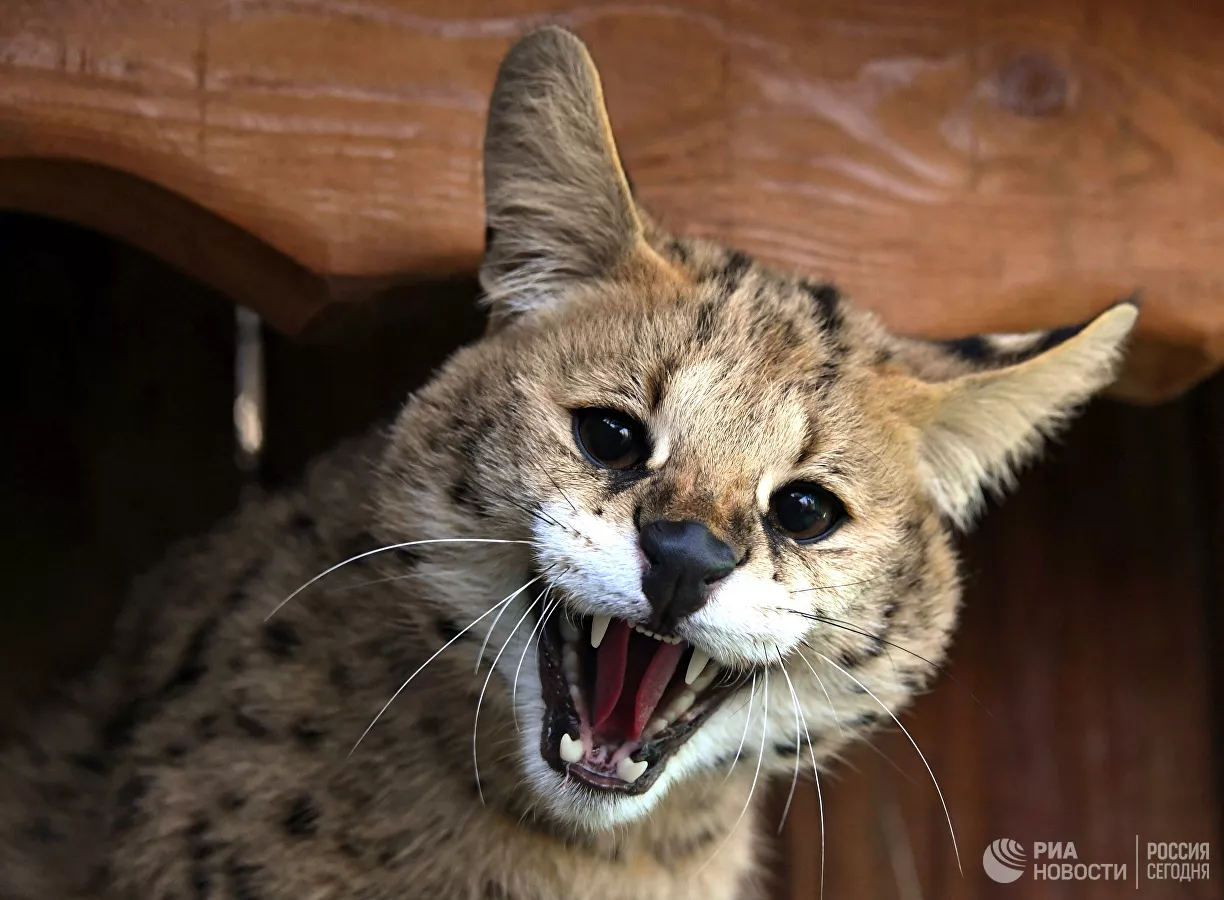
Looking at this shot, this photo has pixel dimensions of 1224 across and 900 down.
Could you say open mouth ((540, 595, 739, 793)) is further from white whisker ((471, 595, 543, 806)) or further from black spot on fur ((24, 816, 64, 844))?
black spot on fur ((24, 816, 64, 844))

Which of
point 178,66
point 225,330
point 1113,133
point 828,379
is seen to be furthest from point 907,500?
point 225,330

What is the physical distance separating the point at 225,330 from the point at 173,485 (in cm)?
32

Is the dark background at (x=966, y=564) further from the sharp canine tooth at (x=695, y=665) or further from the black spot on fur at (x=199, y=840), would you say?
the sharp canine tooth at (x=695, y=665)

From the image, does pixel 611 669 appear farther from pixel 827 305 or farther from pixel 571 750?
pixel 827 305

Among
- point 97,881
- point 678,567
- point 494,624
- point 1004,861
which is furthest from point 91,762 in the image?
point 1004,861

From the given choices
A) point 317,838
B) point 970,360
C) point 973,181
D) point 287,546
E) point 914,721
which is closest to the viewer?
point 317,838

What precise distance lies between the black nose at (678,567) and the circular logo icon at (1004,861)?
1.22 m

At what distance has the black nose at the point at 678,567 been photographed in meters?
1.24

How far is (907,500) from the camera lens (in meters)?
1.59

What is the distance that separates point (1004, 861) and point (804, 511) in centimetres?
107

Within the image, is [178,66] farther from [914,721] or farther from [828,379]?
[914,721]

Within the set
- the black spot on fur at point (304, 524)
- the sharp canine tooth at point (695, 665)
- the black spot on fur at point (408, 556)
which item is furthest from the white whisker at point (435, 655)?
the black spot on fur at point (304, 524)

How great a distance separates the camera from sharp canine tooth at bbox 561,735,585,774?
1326 millimetres

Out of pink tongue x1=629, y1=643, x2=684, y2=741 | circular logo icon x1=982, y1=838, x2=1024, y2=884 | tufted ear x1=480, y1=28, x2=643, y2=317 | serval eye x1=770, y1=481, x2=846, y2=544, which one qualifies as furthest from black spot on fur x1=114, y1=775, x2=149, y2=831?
circular logo icon x1=982, y1=838, x2=1024, y2=884
